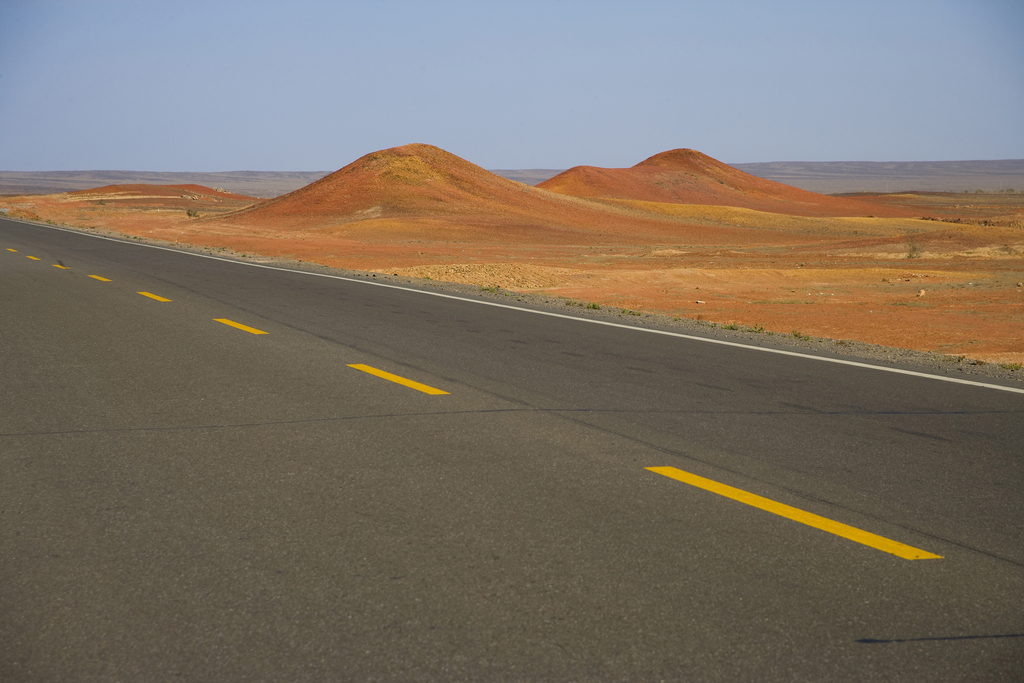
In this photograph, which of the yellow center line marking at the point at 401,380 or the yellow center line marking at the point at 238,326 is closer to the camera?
the yellow center line marking at the point at 401,380

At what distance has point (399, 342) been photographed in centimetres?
1080

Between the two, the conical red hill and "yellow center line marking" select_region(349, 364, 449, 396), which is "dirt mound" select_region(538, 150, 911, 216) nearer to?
the conical red hill

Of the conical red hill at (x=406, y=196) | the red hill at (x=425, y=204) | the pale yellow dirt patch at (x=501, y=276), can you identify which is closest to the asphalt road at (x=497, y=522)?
the pale yellow dirt patch at (x=501, y=276)

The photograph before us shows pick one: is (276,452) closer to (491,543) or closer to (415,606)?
(491,543)

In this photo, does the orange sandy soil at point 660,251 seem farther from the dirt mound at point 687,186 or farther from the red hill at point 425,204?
the dirt mound at point 687,186

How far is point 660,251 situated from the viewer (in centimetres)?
4541

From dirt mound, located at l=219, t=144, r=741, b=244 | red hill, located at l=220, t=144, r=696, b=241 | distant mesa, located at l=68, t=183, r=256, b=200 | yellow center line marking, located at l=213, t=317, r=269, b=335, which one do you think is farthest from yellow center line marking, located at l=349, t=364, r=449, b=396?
distant mesa, located at l=68, t=183, r=256, b=200

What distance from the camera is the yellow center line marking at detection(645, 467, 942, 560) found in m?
4.20

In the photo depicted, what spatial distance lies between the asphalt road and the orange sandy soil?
7127mm

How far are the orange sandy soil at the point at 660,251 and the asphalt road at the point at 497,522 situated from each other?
7127mm

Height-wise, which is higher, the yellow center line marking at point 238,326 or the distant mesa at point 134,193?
the distant mesa at point 134,193

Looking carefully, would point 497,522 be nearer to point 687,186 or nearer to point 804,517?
point 804,517

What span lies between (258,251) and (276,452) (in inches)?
1422

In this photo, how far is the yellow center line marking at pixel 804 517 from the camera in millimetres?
4203
